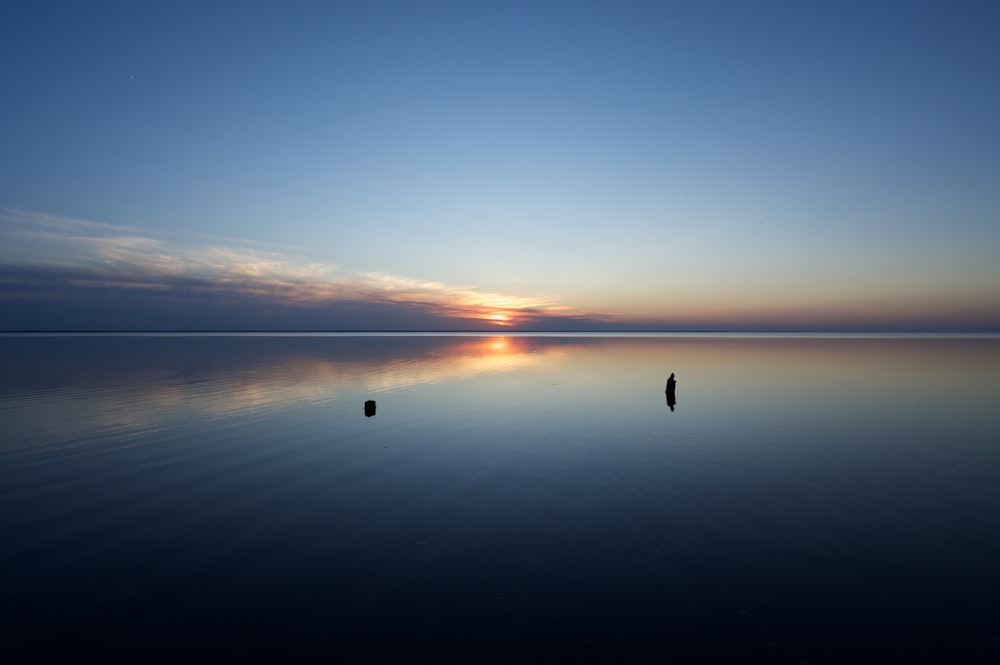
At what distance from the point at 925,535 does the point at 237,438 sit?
28.9m

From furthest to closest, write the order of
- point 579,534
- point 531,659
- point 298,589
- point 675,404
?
point 675,404
point 579,534
point 298,589
point 531,659

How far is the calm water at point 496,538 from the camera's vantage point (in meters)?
9.43

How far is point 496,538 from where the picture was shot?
1378 centimetres

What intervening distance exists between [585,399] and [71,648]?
34.7 metres

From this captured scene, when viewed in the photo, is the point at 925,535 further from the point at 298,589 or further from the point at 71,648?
the point at 71,648

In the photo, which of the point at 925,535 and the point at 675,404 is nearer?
the point at 925,535

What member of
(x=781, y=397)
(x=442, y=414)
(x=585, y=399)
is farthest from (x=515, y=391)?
(x=781, y=397)

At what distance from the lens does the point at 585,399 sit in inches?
1575

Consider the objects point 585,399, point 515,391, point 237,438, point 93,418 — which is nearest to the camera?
point 237,438

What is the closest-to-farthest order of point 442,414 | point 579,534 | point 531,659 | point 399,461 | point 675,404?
1. point 531,659
2. point 579,534
3. point 399,461
4. point 442,414
5. point 675,404

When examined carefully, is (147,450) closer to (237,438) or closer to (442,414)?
(237,438)

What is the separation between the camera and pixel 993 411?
33.9 meters

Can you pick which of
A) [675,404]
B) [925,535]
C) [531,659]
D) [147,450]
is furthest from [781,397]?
[147,450]

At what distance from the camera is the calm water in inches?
371
